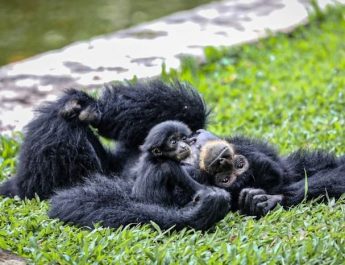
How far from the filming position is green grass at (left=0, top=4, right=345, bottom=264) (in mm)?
4562

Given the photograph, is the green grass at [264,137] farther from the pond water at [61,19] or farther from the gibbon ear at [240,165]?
the pond water at [61,19]

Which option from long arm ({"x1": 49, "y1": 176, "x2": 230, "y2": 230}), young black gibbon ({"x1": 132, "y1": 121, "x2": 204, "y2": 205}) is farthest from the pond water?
young black gibbon ({"x1": 132, "y1": 121, "x2": 204, "y2": 205})

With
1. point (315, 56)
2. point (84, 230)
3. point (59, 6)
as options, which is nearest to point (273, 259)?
point (84, 230)

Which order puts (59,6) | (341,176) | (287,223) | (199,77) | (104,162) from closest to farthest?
1. (287,223)
2. (341,176)
3. (104,162)
4. (199,77)
5. (59,6)

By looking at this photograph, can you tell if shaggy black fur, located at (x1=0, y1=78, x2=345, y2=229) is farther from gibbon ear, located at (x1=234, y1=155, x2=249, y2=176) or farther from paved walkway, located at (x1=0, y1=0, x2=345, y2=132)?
paved walkway, located at (x1=0, y1=0, x2=345, y2=132)

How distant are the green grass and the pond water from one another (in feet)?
10.9

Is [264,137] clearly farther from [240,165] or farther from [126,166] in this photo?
[240,165]

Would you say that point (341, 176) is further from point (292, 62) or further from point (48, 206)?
point (292, 62)

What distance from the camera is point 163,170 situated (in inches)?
202

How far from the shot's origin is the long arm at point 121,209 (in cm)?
502

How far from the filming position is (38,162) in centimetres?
574

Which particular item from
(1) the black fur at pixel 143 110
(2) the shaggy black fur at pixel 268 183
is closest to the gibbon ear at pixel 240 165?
(2) the shaggy black fur at pixel 268 183

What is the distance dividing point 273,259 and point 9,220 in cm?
182

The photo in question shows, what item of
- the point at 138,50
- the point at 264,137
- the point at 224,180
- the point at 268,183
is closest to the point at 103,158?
the point at 224,180
